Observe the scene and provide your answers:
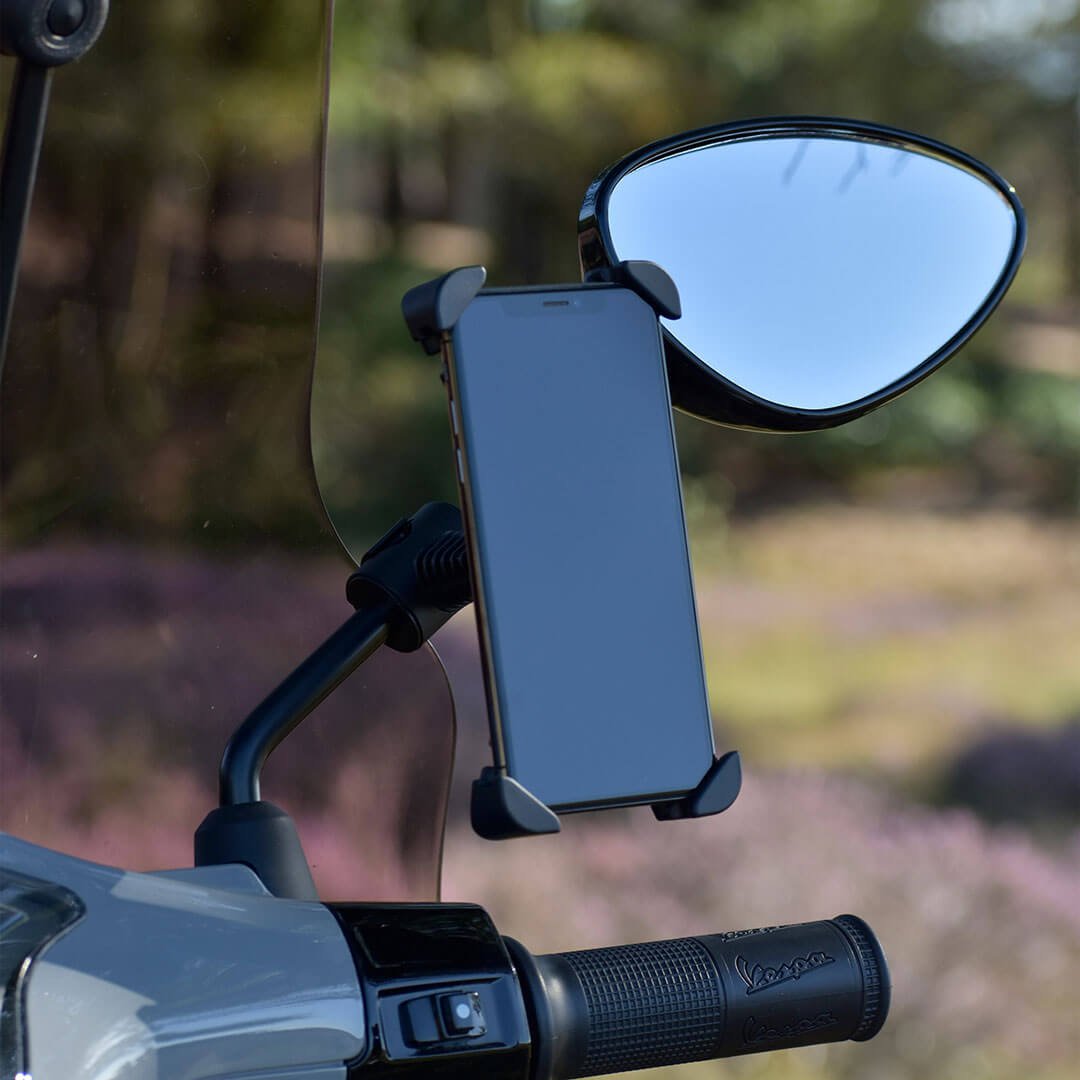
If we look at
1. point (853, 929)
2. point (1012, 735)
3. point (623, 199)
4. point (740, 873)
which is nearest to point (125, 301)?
point (623, 199)

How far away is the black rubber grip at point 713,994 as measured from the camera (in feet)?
1.86

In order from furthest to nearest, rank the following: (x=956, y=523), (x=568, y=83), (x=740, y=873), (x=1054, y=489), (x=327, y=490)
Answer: (x=1054, y=489), (x=956, y=523), (x=568, y=83), (x=327, y=490), (x=740, y=873)

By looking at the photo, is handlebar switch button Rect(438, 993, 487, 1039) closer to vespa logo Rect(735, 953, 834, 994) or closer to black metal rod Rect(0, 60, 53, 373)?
vespa logo Rect(735, 953, 834, 994)

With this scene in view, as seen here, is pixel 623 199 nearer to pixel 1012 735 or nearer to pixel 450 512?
pixel 450 512

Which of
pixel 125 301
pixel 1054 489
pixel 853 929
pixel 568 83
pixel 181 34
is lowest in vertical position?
pixel 853 929

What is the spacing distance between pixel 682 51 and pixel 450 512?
692cm

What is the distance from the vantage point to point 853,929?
0.61m

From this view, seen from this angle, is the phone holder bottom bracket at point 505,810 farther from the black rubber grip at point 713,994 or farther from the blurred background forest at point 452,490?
the blurred background forest at point 452,490

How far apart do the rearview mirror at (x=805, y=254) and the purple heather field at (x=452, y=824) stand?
0.84ft

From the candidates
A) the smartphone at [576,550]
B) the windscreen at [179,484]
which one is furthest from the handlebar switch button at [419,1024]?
the windscreen at [179,484]

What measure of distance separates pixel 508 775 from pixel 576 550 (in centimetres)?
8

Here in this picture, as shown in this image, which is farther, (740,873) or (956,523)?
(956,523)

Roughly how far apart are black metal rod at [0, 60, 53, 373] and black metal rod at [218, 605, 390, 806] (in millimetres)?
212

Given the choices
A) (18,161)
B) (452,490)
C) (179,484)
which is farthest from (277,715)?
(452,490)
